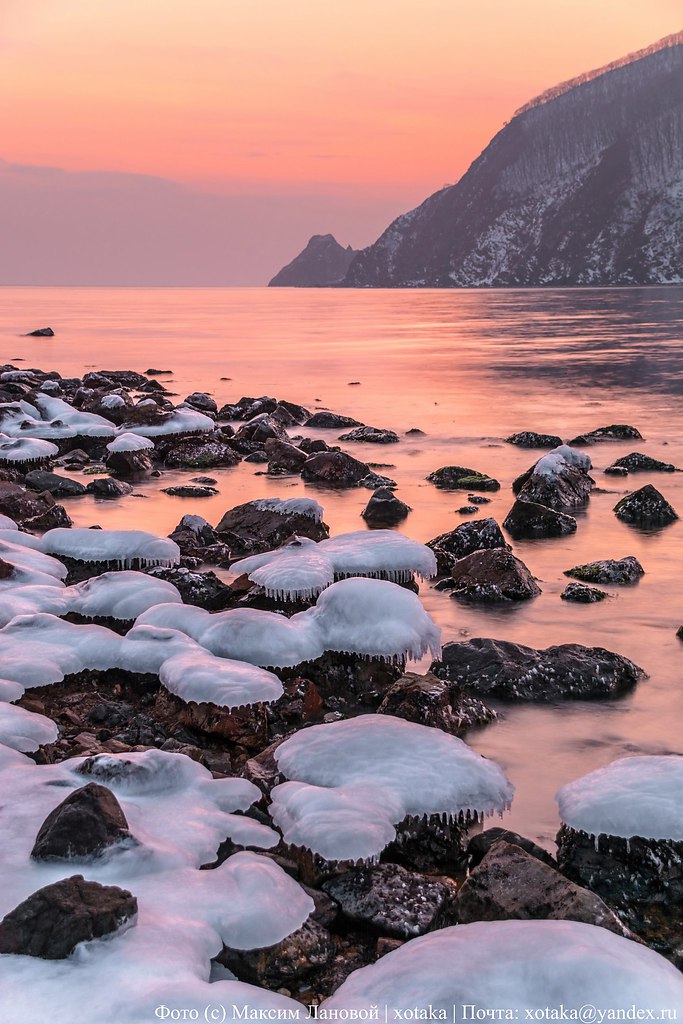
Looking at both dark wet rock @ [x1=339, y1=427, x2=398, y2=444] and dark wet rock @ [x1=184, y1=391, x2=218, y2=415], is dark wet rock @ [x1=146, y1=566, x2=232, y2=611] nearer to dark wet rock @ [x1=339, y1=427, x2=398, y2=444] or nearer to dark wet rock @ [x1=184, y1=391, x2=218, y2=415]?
dark wet rock @ [x1=339, y1=427, x2=398, y2=444]

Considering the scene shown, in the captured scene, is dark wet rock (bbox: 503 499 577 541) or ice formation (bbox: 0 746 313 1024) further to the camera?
dark wet rock (bbox: 503 499 577 541)

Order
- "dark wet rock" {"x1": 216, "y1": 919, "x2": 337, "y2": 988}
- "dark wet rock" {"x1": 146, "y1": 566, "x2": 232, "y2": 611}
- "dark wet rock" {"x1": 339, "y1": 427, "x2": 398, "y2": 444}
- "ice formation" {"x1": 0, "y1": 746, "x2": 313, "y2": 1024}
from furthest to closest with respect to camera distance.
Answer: "dark wet rock" {"x1": 339, "y1": 427, "x2": 398, "y2": 444}
"dark wet rock" {"x1": 146, "y1": 566, "x2": 232, "y2": 611}
"dark wet rock" {"x1": 216, "y1": 919, "x2": 337, "y2": 988}
"ice formation" {"x1": 0, "y1": 746, "x2": 313, "y2": 1024}

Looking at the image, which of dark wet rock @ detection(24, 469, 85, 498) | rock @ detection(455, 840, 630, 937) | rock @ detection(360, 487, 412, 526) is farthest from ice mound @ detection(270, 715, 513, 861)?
dark wet rock @ detection(24, 469, 85, 498)

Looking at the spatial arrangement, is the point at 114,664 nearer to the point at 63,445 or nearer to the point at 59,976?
the point at 59,976

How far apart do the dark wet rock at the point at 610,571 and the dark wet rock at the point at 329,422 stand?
1590 centimetres

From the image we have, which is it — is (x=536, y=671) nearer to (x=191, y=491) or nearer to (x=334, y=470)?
(x=191, y=491)

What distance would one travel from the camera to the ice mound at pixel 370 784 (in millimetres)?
6234

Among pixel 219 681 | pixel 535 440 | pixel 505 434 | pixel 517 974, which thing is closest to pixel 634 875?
pixel 517 974

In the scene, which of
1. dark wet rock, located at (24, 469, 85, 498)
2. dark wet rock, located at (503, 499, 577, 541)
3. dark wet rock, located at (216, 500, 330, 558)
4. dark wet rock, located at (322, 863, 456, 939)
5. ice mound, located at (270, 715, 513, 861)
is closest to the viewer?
dark wet rock, located at (322, 863, 456, 939)

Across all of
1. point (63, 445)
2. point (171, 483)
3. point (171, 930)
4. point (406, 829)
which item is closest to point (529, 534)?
point (171, 483)

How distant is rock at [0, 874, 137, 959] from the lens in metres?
4.92

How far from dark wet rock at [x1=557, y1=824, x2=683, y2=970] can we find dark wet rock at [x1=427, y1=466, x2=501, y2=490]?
13.0 m

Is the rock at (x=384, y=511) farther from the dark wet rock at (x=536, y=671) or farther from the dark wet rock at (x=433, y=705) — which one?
the dark wet rock at (x=433, y=705)

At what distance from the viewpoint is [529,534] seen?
15.3m
